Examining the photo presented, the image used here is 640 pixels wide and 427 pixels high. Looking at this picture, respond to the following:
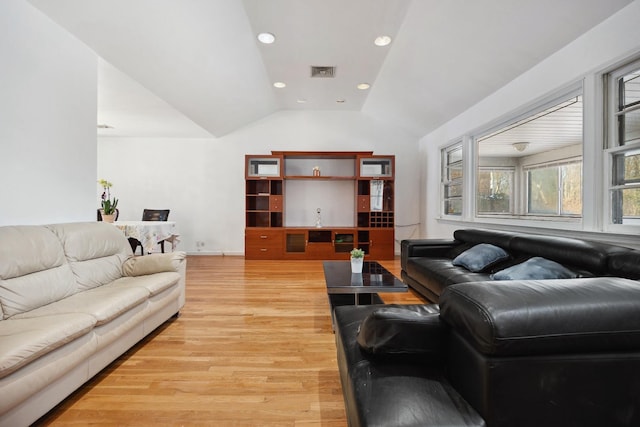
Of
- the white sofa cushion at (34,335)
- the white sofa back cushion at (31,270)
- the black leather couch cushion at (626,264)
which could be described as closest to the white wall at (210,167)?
the white sofa back cushion at (31,270)

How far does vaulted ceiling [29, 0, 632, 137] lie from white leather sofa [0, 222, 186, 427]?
176 centimetres

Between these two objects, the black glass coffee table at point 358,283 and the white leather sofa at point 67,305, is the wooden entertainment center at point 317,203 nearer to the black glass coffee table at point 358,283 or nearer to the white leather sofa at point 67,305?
the black glass coffee table at point 358,283

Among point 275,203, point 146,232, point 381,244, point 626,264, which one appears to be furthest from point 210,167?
point 626,264

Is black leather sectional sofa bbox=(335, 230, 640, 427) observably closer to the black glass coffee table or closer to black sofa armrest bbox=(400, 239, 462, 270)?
the black glass coffee table

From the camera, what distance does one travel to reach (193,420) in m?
1.44

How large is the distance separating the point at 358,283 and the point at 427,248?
1.47 m

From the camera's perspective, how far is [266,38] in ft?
10.9

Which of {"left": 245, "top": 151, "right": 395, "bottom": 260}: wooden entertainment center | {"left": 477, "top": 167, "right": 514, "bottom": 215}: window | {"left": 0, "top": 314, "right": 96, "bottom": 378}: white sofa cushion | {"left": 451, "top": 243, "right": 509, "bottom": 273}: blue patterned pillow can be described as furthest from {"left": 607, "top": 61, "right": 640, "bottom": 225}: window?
{"left": 0, "top": 314, "right": 96, "bottom": 378}: white sofa cushion

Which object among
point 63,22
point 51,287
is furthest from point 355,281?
point 63,22

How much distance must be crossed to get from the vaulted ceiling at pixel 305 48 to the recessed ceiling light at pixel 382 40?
3.0 inches

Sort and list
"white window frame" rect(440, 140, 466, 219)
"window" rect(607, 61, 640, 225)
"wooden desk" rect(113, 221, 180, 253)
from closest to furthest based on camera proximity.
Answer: "window" rect(607, 61, 640, 225) < "wooden desk" rect(113, 221, 180, 253) < "white window frame" rect(440, 140, 466, 219)

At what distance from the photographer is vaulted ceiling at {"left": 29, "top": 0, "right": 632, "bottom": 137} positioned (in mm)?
2404

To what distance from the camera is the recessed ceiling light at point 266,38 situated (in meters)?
3.25

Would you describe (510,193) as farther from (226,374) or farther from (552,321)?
(226,374)
